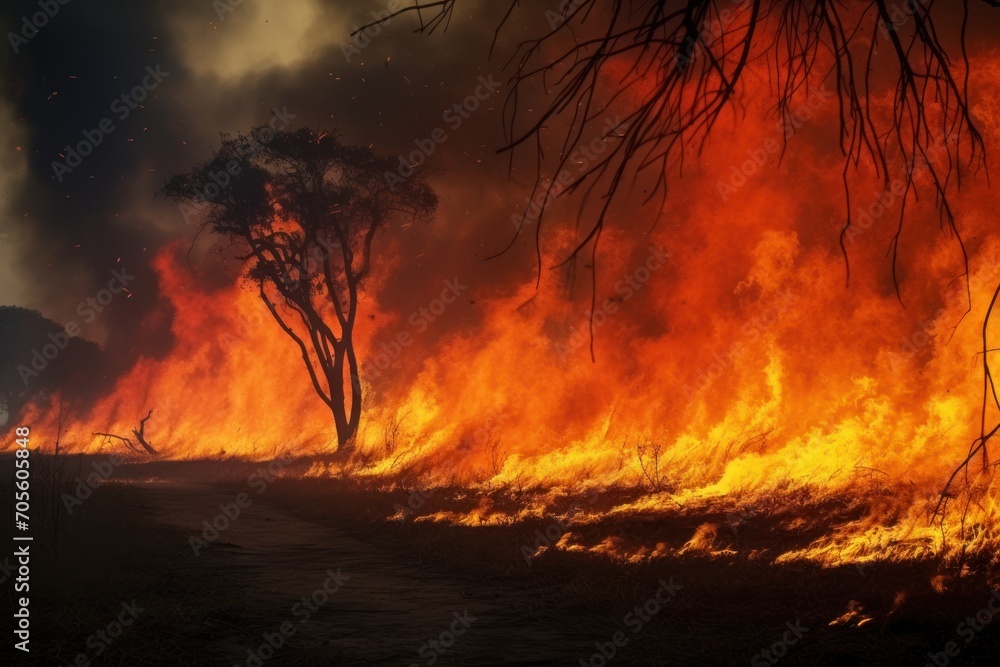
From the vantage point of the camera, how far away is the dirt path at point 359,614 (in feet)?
18.0

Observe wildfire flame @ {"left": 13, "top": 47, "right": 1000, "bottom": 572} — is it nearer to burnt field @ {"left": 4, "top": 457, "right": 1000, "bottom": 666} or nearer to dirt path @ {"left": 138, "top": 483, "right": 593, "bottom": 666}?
burnt field @ {"left": 4, "top": 457, "right": 1000, "bottom": 666}

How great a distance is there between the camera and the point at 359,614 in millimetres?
6766

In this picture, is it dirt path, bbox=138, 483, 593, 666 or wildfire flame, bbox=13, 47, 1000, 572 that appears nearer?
dirt path, bbox=138, 483, 593, 666

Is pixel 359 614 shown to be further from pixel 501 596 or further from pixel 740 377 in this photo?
pixel 740 377

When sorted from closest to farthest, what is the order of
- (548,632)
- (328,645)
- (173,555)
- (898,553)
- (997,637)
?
(997,637), (328,645), (548,632), (898,553), (173,555)

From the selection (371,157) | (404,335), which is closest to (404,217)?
(371,157)

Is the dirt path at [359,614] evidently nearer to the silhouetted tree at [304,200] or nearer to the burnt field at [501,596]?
the burnt field at [501,596]

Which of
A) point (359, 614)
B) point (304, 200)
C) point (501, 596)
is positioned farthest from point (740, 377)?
point (304, 200)

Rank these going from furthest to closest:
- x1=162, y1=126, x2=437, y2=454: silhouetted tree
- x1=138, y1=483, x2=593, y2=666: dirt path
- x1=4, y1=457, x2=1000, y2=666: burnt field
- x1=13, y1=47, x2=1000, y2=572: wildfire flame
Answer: x1=162, y1=126, x2=437, y2=454: silhouetted tree, x1=13, y1=47, x2=1000, y2=572: wildfire flame, x1=138, y1=483, x2=593, y2=666: dirt path, x1=4, y1=457, x2=1000, y2=666: burnt field

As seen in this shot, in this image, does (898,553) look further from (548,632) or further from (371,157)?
(371,157)

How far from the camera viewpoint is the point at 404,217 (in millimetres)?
28562

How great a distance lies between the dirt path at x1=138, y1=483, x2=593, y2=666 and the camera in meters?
5.48

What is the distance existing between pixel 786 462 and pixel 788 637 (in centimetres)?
619

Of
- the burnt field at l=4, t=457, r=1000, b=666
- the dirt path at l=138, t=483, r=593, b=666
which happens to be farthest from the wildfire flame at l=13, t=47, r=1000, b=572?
the dirt path at l=138, t=483, r=593, b=666
